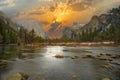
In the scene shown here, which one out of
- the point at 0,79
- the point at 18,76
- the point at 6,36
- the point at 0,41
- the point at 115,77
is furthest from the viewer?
the point at 6,36

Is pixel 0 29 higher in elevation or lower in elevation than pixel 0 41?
higher

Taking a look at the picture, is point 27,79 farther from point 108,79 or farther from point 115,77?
point 115,77

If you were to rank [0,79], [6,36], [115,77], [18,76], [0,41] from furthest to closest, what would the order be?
[6,36], [0,41], [115,77], [0,79], [18,76]

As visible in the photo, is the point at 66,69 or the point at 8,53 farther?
the point at 8,53

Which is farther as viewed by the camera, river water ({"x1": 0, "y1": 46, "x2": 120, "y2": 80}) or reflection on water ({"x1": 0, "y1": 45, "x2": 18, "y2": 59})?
reflection on water ({"x1": 0, "y1": 45, "x2": 18, "y2": 59})

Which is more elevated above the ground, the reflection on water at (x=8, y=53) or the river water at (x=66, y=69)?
the reflection on water at (x=8, y=53)

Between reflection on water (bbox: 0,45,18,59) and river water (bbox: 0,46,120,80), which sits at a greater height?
reflection on water (bbox: 0,45,18,59)

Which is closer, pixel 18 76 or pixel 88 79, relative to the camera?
pixel 18 76

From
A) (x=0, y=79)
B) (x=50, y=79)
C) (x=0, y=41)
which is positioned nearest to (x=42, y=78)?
(x=50, y=79)

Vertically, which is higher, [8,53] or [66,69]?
[8,53]

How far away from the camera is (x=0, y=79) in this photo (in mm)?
30125

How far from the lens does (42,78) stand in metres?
31.1

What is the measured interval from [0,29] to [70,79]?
546 feet

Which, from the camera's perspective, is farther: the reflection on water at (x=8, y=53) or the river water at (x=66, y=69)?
the reflection on water at (x=8, y=53)
